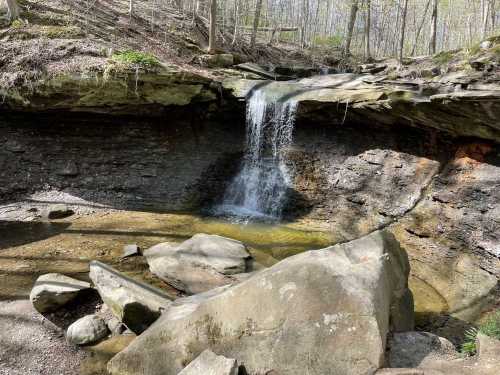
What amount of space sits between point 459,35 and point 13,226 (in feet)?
139

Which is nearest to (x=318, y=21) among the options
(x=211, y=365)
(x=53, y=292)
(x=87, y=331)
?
(x=53, y=292)

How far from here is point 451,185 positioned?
7680 millimetres

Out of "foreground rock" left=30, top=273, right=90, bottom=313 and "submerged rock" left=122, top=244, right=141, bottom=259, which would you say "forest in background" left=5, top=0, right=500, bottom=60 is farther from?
"foreground rock" left=30, top=273, right=90, bottom=313

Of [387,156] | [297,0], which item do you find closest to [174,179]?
[387,156]

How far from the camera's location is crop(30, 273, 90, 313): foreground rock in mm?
4734

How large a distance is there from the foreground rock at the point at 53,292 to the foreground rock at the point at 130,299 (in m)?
0.29

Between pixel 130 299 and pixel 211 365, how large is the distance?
1647 millimetres

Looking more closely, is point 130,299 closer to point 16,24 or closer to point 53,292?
point 53,292

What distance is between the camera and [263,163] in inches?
405

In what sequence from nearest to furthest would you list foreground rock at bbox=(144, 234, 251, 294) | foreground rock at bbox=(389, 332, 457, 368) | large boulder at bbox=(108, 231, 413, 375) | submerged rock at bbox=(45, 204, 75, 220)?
large boulder at bbox=(108, 231, 413, 375) < foreground rock at bbox=(389, 332, 457, 368) < foreground rock at bbox=(144, 234, 251, 294) < submerged rock at bbox=(45, 204, 75, 220)

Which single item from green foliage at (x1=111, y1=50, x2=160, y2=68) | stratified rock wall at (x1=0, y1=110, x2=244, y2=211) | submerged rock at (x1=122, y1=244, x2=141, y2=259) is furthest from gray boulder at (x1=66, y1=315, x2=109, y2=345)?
green foliage at (x1=111, y1=50, x2=160, y2=68)

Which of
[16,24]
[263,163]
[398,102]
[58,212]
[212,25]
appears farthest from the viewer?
[212,25]

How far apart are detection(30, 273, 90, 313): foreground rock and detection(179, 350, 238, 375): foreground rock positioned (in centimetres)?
247

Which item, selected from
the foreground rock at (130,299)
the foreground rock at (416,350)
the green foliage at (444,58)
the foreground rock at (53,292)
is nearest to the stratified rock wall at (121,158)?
the foreground rock at (53,292)
